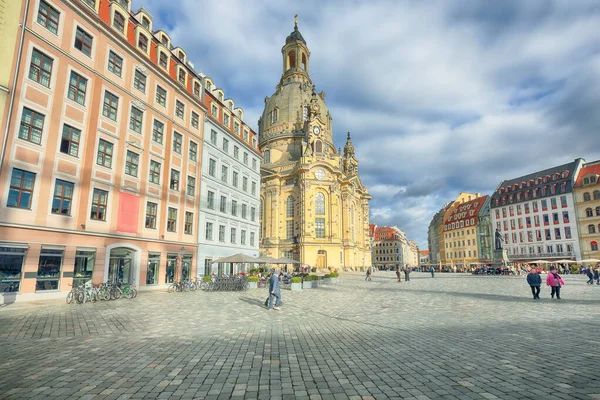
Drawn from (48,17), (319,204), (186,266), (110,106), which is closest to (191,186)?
(186,266)

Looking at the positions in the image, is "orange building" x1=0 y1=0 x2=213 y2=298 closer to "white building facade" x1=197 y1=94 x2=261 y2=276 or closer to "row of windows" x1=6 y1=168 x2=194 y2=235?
"row of windows" x1=6 y1=168 x2=194 y2=235

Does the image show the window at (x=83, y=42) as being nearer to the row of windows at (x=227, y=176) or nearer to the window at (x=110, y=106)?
the window at (x=110, y=106)

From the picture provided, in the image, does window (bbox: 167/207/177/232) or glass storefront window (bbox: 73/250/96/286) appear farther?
window (bbox: 167/207/177/232)

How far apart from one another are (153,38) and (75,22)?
6.76 m

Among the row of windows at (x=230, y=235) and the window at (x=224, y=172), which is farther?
the window at (x=224, y=172)

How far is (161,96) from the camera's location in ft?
86.5

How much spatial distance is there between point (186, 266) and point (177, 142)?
35.5ft

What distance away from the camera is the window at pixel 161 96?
25.9m

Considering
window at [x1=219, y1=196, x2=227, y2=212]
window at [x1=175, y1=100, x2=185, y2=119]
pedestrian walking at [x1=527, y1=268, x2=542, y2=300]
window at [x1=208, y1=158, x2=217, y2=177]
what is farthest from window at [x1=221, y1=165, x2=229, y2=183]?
pedestrian walking at [x1=527, y1=268, x2=542, y2=300]

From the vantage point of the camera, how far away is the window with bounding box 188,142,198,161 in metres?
29.2

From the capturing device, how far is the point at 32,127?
56.2ft

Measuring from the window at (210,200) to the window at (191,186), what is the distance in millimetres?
1829

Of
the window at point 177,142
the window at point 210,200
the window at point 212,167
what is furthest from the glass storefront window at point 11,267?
the window at point 212,167

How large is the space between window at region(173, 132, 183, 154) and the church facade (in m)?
39.4
